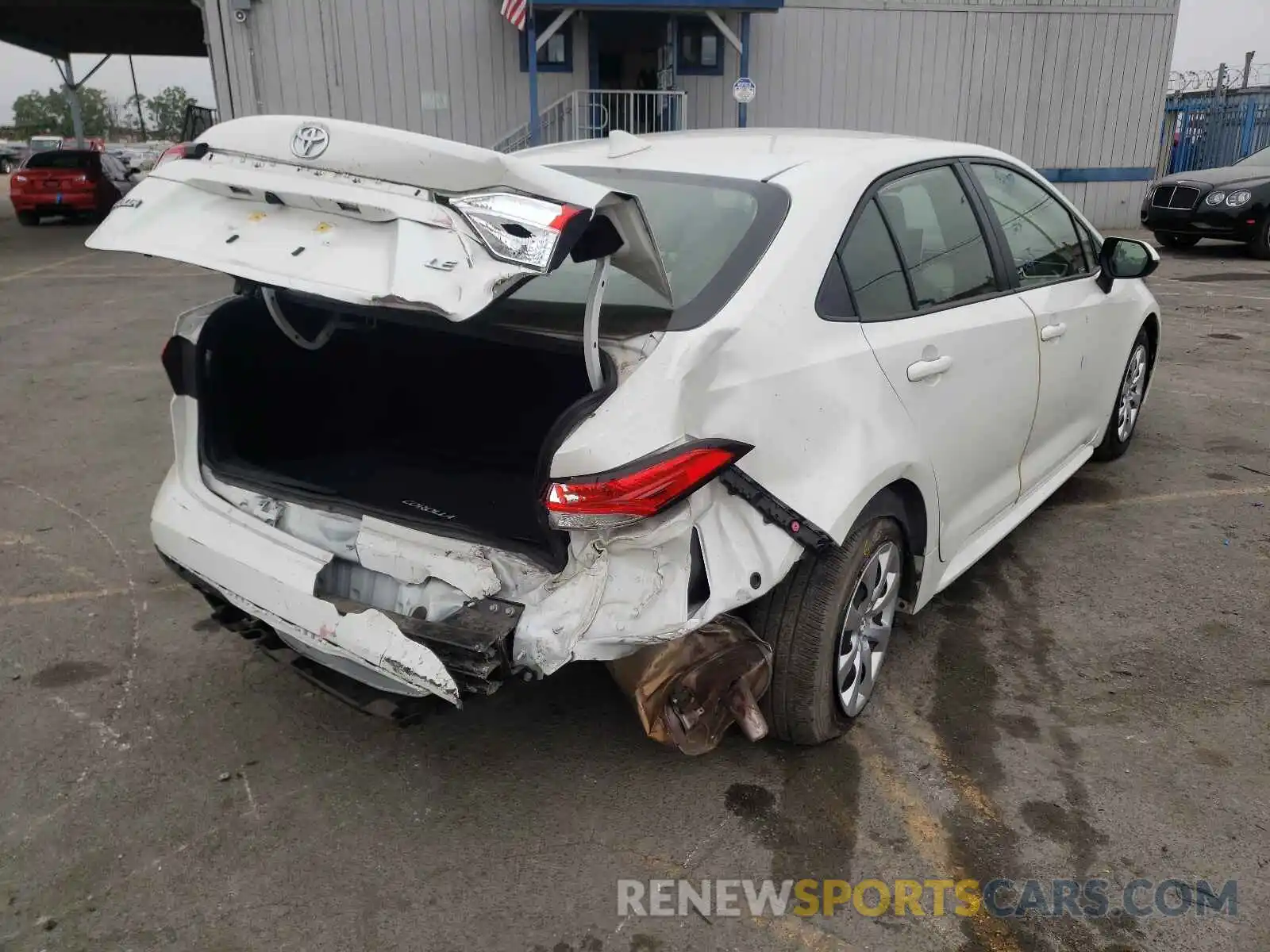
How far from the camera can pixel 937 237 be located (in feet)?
11.1

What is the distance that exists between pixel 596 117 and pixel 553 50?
1.34 meters

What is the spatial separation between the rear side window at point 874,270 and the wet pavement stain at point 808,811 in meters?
1.30

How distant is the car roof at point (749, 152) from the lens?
3.11 meters

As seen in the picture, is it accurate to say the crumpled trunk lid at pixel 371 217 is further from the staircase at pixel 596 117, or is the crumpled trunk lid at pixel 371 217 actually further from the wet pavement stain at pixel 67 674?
the staircase at pixel 596 117

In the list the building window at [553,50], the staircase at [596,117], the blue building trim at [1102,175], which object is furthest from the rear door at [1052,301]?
the blue building trim at [1102,175]

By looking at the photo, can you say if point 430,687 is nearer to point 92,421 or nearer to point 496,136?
point 92,421

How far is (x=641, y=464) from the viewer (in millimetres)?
2285

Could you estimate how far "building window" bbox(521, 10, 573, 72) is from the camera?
1658cm

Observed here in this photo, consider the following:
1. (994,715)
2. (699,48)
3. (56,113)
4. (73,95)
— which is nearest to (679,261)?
(994,715)

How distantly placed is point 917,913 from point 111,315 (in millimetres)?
10258

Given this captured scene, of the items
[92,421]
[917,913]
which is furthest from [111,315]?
[917,913]

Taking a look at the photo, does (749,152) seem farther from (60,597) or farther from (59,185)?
(59,185)

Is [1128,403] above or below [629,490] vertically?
below

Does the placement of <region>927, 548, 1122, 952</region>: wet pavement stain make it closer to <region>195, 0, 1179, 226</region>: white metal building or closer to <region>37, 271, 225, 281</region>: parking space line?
<region>37, 271, 225, 281</region>: parking space line
